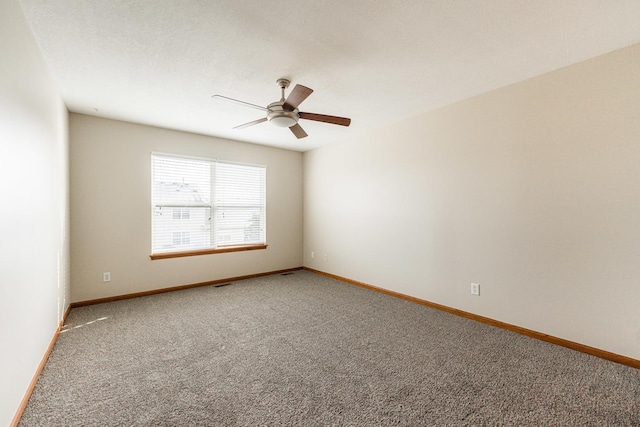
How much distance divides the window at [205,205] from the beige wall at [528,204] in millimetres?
2205

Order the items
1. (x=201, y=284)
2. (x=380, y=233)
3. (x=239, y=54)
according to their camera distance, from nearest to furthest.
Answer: (x=239, y=54), (x=380, y=233), (x=201, y=284)

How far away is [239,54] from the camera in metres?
2.25

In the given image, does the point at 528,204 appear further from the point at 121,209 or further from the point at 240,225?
the point at 121,209

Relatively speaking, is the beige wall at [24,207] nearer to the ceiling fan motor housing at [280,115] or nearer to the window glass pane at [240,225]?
the ceiling fan motor housing at [280,115]

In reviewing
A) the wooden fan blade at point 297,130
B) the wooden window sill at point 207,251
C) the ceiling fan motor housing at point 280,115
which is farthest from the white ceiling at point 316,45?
the wooden window sill at point 207,251

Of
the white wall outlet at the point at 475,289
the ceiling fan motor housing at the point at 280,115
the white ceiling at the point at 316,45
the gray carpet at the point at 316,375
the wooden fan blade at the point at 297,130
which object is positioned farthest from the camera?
the white wall outlet at the point at 475,289

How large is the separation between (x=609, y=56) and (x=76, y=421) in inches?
176

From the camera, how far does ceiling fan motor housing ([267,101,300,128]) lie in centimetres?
260

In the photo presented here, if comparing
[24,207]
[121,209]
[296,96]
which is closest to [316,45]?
[296,96]

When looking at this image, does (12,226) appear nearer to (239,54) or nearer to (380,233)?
(239,54)

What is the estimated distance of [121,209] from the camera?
382 cm

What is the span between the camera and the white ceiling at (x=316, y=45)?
1.76 meters

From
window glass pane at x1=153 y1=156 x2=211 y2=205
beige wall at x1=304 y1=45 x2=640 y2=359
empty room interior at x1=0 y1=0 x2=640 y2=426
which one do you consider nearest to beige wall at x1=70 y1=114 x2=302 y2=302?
empty room interior at x1=0 y1=0 x2=640 y2=426

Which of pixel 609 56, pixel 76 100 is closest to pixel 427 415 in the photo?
pixel 609 56
